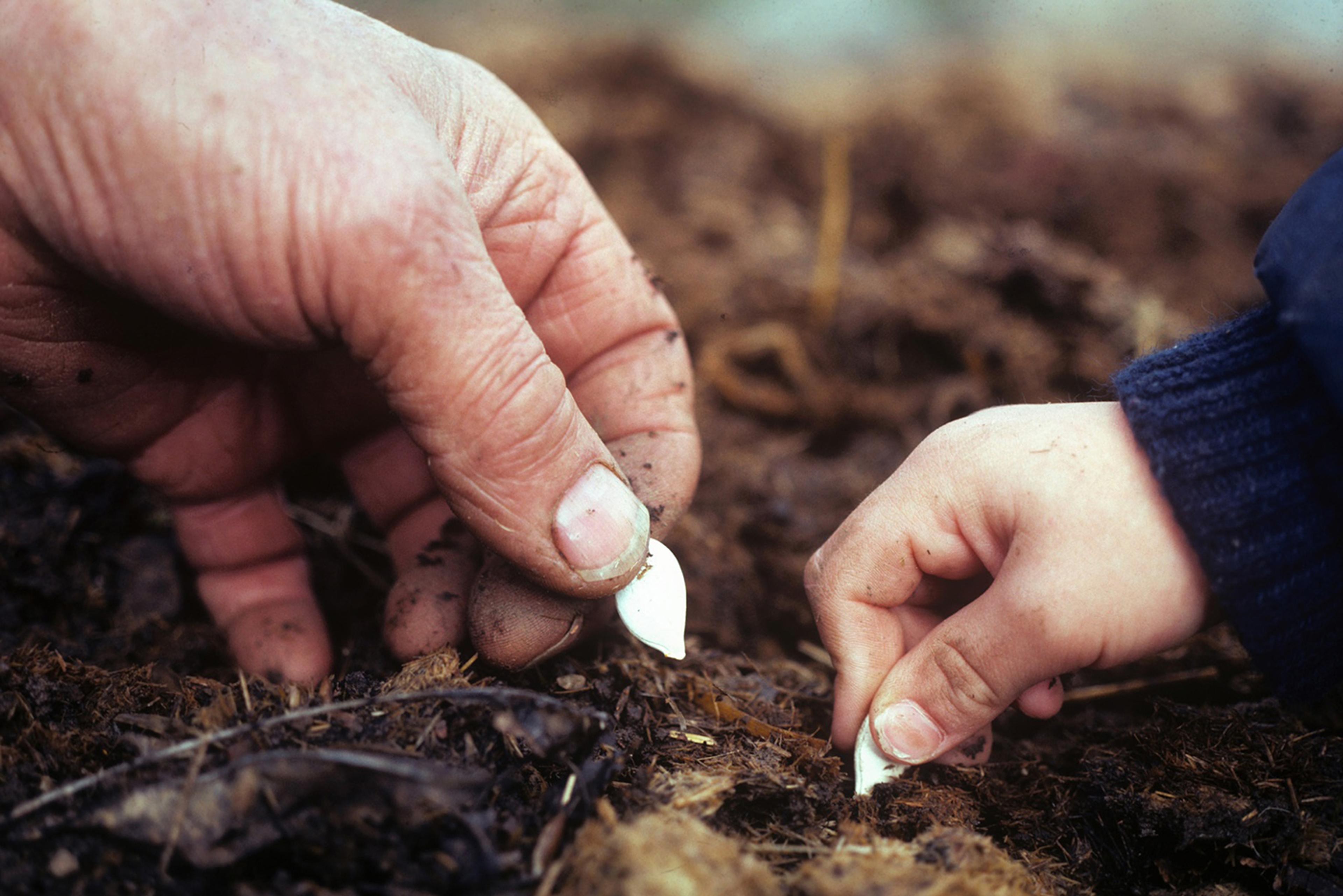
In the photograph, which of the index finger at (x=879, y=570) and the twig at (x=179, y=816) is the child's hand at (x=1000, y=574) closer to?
the index finger at (x=879, y=570)

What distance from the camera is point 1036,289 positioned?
3.32m

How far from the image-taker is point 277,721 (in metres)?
1.30

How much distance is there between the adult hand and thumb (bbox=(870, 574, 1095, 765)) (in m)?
0.63

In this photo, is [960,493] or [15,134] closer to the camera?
[15,134]

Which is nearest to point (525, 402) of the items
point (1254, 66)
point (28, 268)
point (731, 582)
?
point (28, 268)

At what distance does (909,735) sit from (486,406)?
42.4 inches

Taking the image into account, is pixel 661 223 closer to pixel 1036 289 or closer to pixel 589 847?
pixel 1036 289

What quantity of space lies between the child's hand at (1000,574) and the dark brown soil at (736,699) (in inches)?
6.8

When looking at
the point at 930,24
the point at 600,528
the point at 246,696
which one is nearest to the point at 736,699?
the point at 600,528

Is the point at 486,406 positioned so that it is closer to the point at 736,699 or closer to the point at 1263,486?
the point at 736,699

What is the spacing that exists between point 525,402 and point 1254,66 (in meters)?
7.74

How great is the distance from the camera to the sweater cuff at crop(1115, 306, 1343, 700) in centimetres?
146

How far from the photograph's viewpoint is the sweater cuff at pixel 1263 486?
4.80 feet

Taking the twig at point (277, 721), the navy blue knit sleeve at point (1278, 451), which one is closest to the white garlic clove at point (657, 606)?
the twig at point (277, 721)
